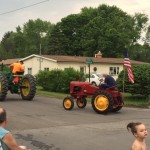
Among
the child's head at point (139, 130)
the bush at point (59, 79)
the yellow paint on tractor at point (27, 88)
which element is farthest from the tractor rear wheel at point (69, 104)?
the child's head at point (139, 130)

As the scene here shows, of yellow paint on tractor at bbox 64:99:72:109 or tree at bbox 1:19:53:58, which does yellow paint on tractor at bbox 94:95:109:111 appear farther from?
tree at bbox 1:19:53:58

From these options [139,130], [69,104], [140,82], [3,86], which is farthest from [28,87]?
[139,130]

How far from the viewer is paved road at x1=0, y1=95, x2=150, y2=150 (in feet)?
36.2

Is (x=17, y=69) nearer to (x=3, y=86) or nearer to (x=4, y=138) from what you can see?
(x=3, y=86)

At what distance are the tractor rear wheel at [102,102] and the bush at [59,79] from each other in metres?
13.2

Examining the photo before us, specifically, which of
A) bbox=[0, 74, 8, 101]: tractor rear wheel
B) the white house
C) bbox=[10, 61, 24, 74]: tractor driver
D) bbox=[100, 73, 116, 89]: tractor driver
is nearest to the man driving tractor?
bbox=[10, 61, 24, 74]: tractor driver

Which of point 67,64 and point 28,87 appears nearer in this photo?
point 28,87

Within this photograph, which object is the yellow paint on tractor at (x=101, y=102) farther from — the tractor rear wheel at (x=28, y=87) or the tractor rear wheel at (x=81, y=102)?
the tractor rear wheel at (x=28, y=87)

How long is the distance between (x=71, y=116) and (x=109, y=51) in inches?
2405

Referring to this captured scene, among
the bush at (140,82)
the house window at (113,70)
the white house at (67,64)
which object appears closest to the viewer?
the bush at (140,82)

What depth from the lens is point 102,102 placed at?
711 inches

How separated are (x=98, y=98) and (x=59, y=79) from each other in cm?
1380

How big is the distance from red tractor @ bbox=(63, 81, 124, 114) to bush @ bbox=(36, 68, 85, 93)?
11207mm

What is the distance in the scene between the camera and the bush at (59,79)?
3160 cm
